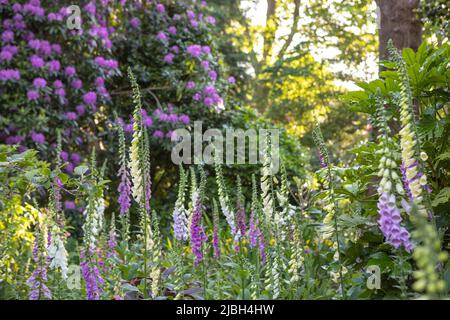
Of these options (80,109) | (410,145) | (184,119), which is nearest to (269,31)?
(184,119)

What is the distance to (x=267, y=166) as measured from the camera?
110 inches

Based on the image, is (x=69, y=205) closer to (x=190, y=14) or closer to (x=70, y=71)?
(x=70, y=71)

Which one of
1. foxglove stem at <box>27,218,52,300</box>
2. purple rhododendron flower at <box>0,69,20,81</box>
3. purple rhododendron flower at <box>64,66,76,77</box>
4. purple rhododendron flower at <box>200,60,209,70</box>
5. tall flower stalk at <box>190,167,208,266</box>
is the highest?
purple rhododendron flower at <box>200,60,209,70</box>

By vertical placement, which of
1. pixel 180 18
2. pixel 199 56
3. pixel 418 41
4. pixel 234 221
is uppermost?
pixel 180 18

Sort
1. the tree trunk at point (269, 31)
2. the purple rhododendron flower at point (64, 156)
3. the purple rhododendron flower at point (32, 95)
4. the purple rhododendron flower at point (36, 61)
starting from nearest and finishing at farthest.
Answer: the purple rhododendron flower at point (32, 95)
the purple rhododendron flower at point (36, 61)
the purple rhododendron flower at point (64, 156)
the tree trunk at point (269, 31)

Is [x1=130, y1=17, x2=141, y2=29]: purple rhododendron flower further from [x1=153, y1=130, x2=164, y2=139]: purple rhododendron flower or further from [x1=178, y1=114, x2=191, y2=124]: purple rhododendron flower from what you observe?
[x1=153, y1=130, x2=164, y2=139]: purple rhododendron flower

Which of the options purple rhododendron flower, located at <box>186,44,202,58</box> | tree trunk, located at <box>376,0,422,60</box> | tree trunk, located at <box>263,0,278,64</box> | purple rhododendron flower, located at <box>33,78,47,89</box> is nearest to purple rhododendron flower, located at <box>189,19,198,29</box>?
purple rhododendron flower, located at <box>186,44,202,58</box>

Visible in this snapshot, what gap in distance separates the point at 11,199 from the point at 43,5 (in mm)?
4890

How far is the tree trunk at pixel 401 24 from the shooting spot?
20.0 feet

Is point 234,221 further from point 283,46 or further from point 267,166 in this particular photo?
point 283,46

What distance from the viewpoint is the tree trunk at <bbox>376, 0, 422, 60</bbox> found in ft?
20.0

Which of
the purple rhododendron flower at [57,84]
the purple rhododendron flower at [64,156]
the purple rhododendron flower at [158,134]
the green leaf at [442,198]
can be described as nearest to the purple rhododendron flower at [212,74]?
the purple rhododendron flower at [158,134]

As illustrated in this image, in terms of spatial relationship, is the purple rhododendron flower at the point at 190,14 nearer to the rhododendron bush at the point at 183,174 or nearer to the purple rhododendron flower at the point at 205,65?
the rhododendron bush at the point at 183,174

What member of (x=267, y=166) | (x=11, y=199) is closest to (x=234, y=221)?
(x=267, y=166)
